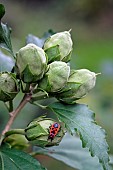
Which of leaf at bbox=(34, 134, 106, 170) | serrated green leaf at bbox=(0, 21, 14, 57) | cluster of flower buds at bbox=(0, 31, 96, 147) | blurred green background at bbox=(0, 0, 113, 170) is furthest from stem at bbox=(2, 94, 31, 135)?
blurred green background at bbox=(0, 0, 113, 170)

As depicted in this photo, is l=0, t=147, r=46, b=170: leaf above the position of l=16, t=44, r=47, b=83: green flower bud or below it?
below

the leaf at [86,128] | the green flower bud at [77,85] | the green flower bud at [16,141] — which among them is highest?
the green flower bud at [77,85]

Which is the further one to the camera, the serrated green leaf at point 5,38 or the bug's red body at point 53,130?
the serrated green leaf at point 5,38

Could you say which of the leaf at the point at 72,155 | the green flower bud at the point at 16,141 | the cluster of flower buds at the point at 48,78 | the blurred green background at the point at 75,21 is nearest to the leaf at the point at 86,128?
the cluster of flower buds at the point at 48,78

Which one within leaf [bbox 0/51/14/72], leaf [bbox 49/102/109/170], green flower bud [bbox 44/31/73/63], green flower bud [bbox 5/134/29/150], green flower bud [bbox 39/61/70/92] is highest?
green flower bud [bbox 44/31/73/63]

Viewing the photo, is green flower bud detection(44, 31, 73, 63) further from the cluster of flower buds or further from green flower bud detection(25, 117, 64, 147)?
green flower bud detection(25, 117, 64, 147)

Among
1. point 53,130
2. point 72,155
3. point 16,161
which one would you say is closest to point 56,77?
point 53,130

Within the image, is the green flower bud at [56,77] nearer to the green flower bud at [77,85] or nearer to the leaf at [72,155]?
the green flower bud at [77,85]
